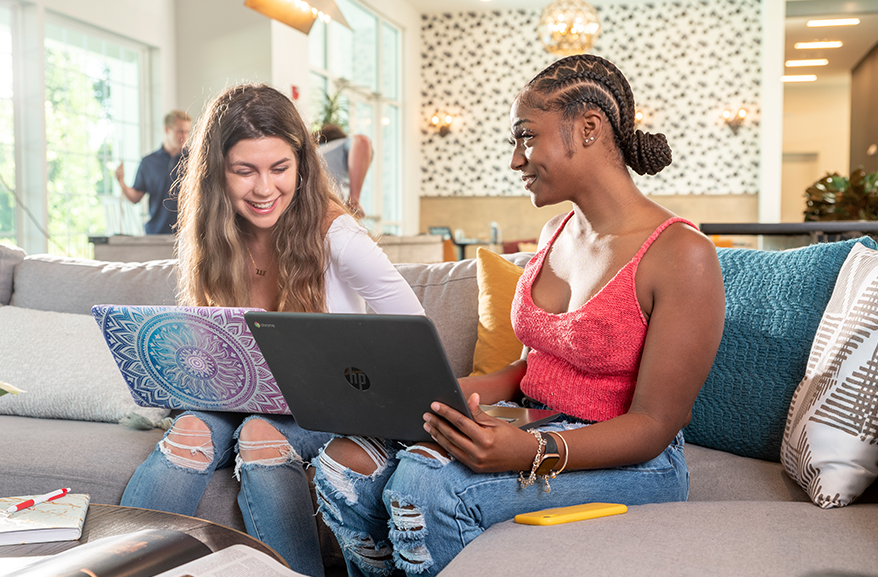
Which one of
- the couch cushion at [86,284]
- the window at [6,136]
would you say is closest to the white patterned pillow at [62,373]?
the couch cushion at [86,284]

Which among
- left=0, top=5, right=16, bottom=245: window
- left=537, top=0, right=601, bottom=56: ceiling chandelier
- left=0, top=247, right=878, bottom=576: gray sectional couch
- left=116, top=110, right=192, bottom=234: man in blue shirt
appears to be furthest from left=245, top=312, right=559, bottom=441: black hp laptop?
left=537, top=0, right=601, bottom=56: ceiling chandelier

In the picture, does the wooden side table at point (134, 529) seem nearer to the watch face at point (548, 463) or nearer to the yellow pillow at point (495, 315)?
the watch face at point (548, 463)

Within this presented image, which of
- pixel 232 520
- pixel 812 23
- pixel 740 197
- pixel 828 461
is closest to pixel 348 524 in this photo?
pixel 232 520

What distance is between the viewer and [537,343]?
134 cm

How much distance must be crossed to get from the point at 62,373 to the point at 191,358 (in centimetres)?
75

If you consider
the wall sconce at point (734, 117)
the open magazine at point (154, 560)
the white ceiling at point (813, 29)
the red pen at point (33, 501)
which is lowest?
the red pen at point (33, 501)

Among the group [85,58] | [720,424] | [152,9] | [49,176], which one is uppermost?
[152,9]

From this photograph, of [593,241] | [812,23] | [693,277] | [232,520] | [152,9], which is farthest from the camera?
[812,23]

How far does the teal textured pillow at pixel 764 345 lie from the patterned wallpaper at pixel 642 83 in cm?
745

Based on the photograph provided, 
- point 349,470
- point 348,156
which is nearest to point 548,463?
point 349,470

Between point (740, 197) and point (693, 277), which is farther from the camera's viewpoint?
point (740, 197)

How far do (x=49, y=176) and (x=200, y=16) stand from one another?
1.85 metres

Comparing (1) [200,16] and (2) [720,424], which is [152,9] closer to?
(1) [200,16]

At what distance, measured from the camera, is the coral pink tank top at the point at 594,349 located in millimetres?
1175
